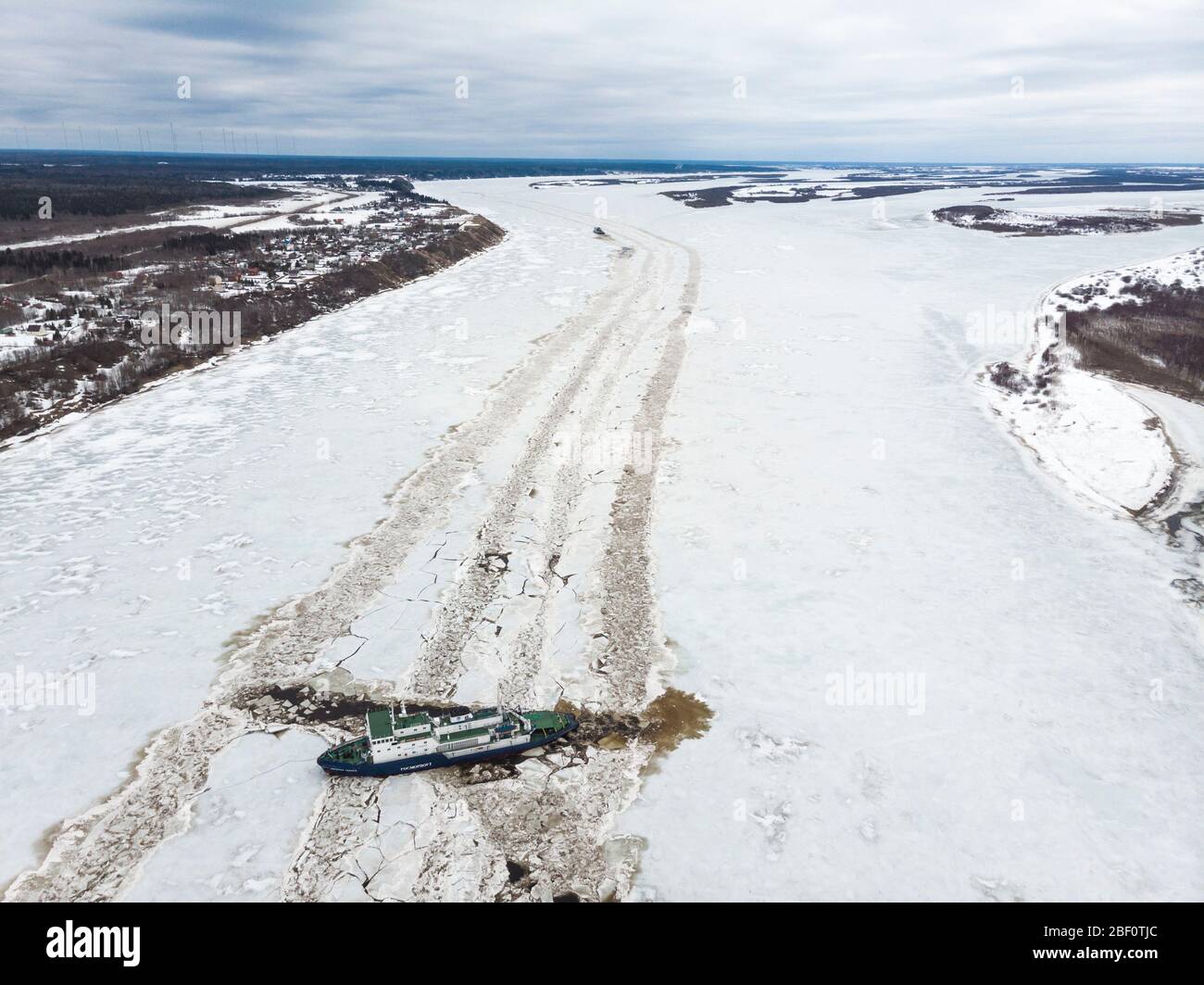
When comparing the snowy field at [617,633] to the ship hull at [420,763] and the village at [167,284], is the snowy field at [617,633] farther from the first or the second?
the village at [167,284]

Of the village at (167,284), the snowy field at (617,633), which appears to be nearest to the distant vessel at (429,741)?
the snowy field at (617,633)

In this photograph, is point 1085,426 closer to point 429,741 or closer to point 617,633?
point 617,633

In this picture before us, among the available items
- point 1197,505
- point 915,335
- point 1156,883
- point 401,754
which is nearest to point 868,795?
point 1156,883

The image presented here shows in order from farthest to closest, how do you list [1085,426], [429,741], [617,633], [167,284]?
[167,284] < [1085,426] < [617,633] < [429,741]

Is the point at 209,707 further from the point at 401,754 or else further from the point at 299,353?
the point at 299,353


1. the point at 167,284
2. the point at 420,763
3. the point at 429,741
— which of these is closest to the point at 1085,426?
the point at 429,741

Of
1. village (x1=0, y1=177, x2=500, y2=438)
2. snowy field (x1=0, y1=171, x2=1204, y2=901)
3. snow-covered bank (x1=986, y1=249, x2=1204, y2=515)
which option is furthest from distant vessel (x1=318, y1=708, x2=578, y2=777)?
village (x1=0, y1=177, x2=500, y2=438)
